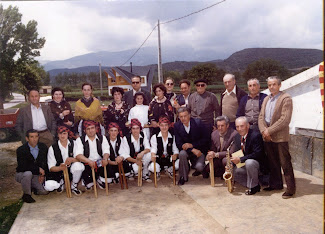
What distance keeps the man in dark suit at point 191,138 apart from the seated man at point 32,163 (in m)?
2.51

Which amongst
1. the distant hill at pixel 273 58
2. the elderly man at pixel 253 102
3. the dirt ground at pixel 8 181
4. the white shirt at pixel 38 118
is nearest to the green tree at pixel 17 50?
the dirt ground at pixel 8 181

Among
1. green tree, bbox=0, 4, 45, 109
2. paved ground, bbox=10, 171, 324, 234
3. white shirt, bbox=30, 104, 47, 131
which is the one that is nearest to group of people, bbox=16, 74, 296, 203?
white shirt, bbox=30, 104, 47, 131

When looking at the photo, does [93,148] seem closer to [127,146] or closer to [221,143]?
[127,146]

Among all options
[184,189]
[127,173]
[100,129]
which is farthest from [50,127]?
[184,189]

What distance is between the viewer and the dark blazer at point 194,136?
5488 mm

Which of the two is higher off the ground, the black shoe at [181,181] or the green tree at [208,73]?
the green tree at [208,73]

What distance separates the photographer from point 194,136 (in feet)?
18.0

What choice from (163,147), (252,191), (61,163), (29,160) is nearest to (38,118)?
(29,160)

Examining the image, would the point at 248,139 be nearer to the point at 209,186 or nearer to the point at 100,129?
the point at 209,186

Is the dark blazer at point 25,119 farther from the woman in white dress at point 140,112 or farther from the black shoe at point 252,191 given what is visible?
the black shoe at point 252,191

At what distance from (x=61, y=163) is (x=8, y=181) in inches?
71.1

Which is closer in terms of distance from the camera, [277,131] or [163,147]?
[277,131]

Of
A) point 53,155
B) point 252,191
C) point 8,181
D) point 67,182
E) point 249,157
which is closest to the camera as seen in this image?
point 252,191

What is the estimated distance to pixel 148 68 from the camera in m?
48.1
